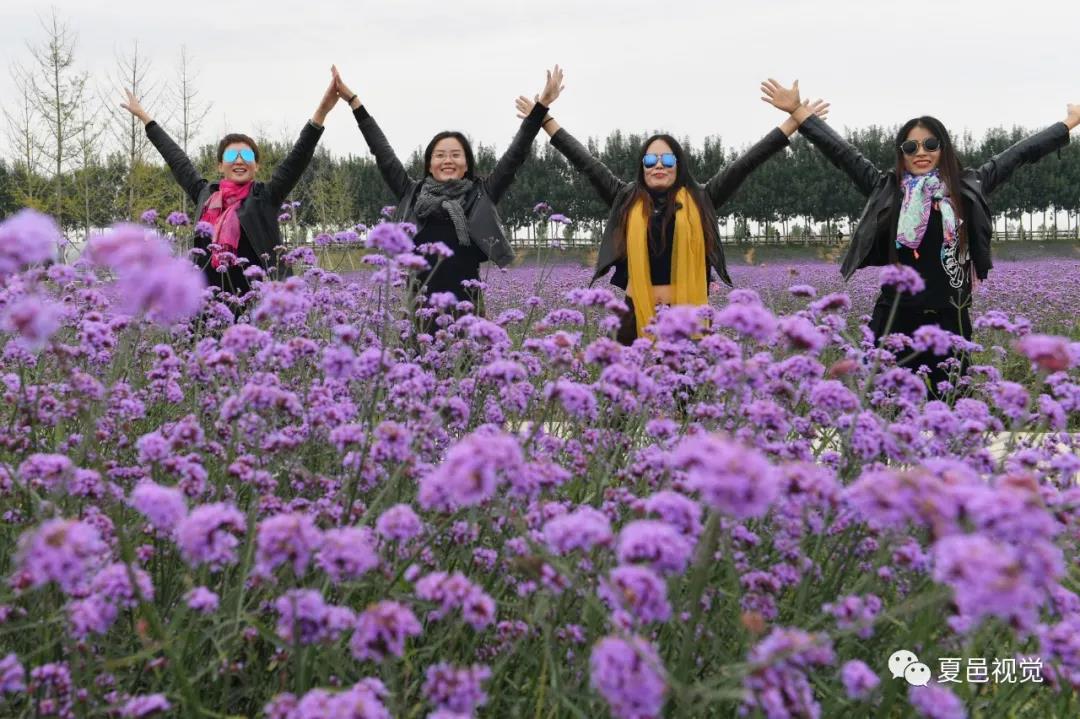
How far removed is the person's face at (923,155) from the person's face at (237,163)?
482 cm

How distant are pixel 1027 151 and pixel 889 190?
1212 mm

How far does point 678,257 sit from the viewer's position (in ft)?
20.7

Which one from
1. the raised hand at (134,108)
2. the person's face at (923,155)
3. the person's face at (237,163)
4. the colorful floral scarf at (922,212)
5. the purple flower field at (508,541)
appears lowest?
the purple flower field at (508,541)

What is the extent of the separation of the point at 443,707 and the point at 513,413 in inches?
77.8

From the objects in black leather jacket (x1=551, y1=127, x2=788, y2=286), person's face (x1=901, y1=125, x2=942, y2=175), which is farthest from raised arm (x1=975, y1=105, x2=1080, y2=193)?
black leather jacket (x1=551, y1=127, x2=788, y2=286)

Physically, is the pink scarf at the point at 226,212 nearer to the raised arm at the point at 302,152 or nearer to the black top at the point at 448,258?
the raised arm at the point at 302,152

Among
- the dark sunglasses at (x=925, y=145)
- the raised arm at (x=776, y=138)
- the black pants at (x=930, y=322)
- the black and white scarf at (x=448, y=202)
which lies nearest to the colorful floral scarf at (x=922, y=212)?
the dark sunglasses at (x=925, y=145)

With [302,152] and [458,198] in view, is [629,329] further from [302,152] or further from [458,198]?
[302,152]

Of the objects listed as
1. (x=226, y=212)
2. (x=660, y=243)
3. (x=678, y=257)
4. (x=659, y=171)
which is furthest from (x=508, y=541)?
(x=226, y=212)

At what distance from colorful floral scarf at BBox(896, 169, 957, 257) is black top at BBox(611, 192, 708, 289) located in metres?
1.42

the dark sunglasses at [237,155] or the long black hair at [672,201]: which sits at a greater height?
the dark sunglasses at [237,155]

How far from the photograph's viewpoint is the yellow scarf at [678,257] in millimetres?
6270

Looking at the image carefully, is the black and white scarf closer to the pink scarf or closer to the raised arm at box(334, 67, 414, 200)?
the raised arm at box(334, 67, 414, 200)

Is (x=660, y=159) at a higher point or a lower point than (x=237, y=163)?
lower
